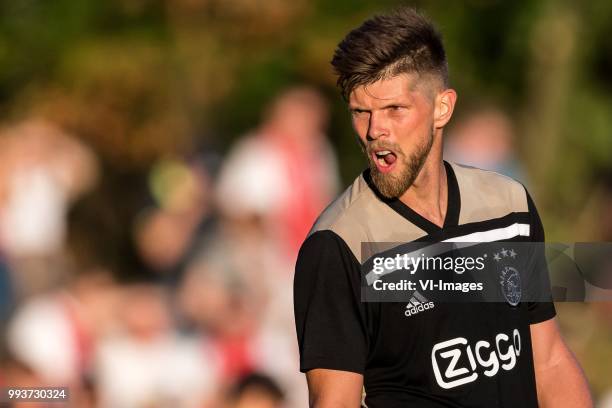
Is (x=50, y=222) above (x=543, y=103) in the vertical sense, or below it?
below

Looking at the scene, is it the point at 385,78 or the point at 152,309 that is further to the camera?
the point at 152,309

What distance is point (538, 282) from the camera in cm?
442

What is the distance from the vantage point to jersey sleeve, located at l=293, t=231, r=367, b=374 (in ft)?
13.0

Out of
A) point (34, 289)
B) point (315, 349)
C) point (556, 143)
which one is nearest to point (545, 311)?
point (315, 349)

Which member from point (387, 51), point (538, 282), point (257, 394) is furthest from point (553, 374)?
point (257, 394)

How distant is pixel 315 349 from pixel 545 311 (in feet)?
3.15

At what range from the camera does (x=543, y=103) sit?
12250 millimetres

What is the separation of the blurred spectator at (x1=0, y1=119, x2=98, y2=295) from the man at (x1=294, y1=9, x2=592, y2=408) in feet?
16.2

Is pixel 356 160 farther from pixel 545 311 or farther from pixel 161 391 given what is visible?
pixel 545 311

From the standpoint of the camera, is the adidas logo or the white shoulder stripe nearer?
the adidas logo

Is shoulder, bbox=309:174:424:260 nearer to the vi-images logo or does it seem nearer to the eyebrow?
the eyebrow

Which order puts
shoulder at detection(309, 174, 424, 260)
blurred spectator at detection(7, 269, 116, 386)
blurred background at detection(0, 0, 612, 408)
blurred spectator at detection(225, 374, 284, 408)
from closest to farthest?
shoulder at detection(309, 174, 424, 260) → blurred spectator at detection(225, 374, 284, 408) → blurred spectator at detection(7, 269, 116, 386) → blurred background at detection(0, 0, 612, 408)

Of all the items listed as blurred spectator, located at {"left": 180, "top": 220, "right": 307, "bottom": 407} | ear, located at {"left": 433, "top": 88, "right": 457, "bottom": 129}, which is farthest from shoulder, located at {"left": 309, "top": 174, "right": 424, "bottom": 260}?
blurred spectator, located at {"left": 180, "top": 220, "right": 307, "bottom": 407}

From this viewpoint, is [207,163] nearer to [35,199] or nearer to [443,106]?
[35,199]
